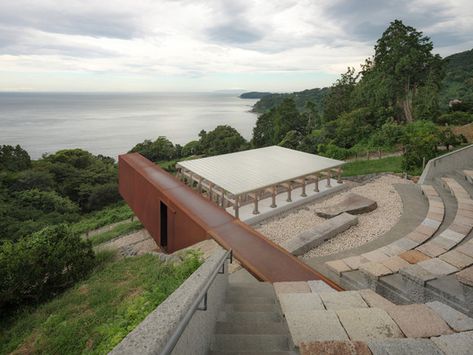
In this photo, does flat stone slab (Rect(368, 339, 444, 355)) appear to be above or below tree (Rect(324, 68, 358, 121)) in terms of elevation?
below

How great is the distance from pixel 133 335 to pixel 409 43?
93.7 ft

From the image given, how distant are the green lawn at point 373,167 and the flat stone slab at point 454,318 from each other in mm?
14294

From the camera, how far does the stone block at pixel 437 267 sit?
16.0 feet

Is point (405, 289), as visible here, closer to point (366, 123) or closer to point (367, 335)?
point (367, 335)

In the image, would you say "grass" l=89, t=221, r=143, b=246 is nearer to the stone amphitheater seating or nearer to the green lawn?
the stone amphitheater seating

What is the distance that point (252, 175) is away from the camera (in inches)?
499

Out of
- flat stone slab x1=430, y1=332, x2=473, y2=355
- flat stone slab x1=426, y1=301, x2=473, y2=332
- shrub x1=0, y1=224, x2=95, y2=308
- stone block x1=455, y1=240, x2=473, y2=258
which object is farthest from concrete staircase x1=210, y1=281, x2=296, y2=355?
shrub x1=0, y1=224, x2=95, y2=308

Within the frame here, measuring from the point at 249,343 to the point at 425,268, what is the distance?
4.07m

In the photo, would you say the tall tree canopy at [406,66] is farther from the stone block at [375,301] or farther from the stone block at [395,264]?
the stone block at [375,301]

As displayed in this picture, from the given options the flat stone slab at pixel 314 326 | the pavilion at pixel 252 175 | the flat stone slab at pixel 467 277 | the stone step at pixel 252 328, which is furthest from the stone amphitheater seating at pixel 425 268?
the pavilion at pixel 252 175

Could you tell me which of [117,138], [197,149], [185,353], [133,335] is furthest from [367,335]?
[117,138]

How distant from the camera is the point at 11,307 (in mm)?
6883

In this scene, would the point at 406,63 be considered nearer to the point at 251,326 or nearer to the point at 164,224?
the point at 164,224

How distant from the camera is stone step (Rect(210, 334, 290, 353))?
104 inches
